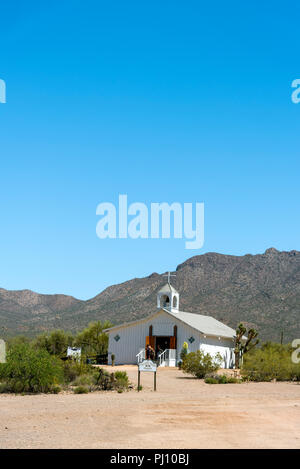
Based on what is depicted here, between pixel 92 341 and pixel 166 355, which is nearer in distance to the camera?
pixel 166 355

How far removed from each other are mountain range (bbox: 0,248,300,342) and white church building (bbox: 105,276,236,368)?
30.2 meters

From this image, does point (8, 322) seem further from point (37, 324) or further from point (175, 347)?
point (175, 347)

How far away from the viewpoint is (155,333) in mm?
43906

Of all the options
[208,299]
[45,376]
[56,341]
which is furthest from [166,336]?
[208,299]

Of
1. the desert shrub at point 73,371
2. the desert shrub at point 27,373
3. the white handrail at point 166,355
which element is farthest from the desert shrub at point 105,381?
the white handrail at point 166,355

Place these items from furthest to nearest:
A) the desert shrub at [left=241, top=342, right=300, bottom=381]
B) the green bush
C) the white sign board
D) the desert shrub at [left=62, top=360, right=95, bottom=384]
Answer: the desert shrub at [left=241, top=342, right=300, bottom=381]
the green bush
the desert shrub at [left=62, top=360, right=95, bottom=384]
the white sign board

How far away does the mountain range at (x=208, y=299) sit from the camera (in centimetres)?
8250

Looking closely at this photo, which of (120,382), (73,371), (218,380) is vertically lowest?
(218,380)

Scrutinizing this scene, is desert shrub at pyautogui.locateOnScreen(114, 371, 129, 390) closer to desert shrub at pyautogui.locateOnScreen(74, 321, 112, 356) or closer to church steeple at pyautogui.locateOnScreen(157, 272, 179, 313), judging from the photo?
church steeple at pyautogui.locateOnScreen(157, 272, 179, 313)

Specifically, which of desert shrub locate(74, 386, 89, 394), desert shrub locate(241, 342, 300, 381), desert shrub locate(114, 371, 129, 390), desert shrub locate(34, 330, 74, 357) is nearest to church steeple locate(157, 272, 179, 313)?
desert shrub locate(34, 330, 74, 357)

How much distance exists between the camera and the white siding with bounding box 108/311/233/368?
139ft

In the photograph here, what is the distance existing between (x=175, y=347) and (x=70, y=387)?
20.0 m

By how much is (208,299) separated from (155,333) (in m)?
49.2

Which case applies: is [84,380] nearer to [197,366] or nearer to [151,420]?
[197,366]
